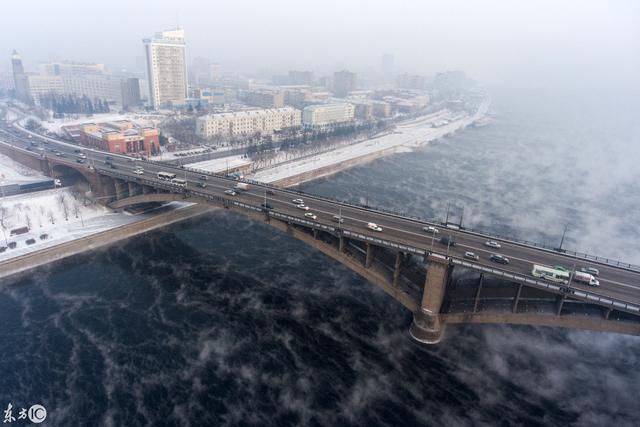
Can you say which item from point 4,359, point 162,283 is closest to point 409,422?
point 162,283

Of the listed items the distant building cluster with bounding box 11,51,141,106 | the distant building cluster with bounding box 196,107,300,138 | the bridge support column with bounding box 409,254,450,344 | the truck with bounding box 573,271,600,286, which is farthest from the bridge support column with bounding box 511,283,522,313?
the distant building cluster with bounding box 11,51,141,106

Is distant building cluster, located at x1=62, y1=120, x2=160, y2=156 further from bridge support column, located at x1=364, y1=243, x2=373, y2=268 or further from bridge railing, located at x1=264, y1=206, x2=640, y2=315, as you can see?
bridge support column, located at x1=364, y1=243, x2=373, y2=268

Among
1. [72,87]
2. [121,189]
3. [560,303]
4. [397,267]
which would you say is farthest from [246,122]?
[72,87]

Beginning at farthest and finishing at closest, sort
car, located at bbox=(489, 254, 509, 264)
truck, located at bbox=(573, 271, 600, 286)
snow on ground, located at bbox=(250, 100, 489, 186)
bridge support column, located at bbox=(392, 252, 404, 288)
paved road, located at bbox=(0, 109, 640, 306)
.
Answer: snow on ground, located at bbox=(250, 100, 489, 186) < bridge support column, located at bbox=(392, 252, 404, 288) < car, located at bbox=(489, 254, 509, 264) < paved road, located at bbox=(0, 109, 640, 306) < truck, located at bbox=(573, 271, 600, 286)

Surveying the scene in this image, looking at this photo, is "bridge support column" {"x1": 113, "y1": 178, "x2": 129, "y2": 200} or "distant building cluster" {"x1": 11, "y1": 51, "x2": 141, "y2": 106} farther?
"distant building cluster" {"x1": 11, "y1": 51, "x2": 141, "y2": 106}

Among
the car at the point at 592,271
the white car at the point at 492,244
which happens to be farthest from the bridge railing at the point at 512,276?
the white car at the point at 492,244

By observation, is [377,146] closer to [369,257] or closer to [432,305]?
[369,257]
